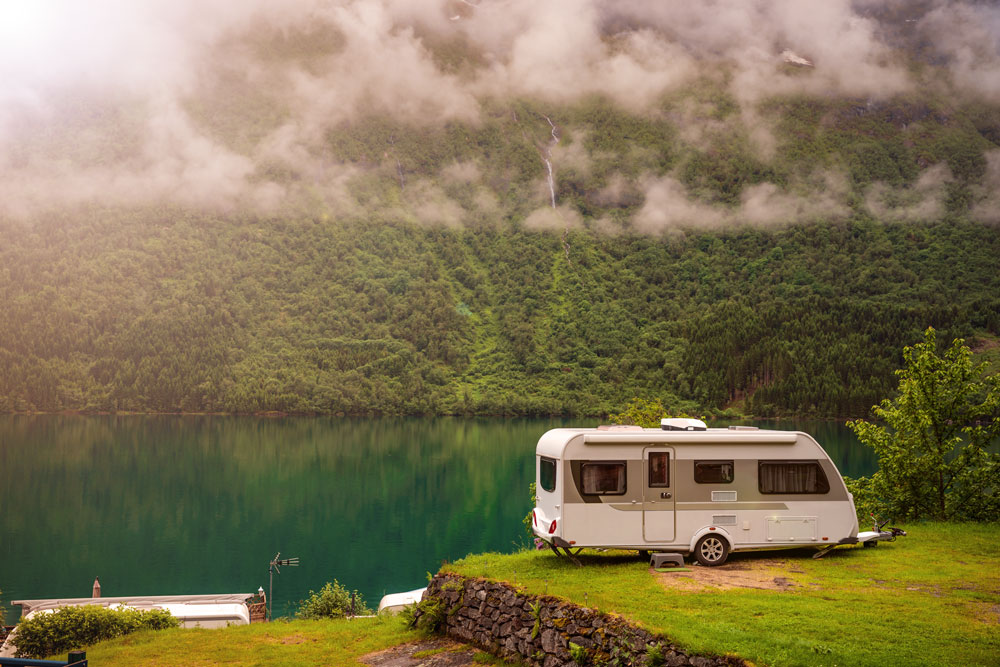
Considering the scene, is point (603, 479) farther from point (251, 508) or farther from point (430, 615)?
point (251, 508)

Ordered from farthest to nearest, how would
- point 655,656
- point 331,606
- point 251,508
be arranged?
point 251,508
point 331,606
point 655,656

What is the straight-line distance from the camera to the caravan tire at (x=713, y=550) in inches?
646

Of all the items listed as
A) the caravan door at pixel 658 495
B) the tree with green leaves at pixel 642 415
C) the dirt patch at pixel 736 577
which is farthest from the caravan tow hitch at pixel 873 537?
the tree with green leaves at pixel 642 415

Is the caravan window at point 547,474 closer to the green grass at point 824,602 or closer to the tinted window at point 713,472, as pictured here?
the green grass at point 824,602

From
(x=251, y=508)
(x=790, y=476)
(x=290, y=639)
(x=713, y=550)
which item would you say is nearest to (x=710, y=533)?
(x=713, y=550)

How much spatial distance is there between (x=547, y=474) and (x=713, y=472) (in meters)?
3.23

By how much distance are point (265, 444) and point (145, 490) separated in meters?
50.2

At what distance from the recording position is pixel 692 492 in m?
16.3

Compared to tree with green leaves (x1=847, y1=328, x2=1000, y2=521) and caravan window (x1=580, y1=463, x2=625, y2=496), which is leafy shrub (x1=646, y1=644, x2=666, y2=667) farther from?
tree with green leaves (x1=847, y1=328, x2=1000, y2=521)

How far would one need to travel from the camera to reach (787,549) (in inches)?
703

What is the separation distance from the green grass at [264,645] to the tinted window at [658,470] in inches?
225

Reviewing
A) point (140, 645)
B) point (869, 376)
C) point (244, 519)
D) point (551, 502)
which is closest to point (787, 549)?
point (551, 502)

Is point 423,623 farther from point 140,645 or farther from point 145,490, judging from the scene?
point 145,490

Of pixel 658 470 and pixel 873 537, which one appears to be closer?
pixel 658 470
